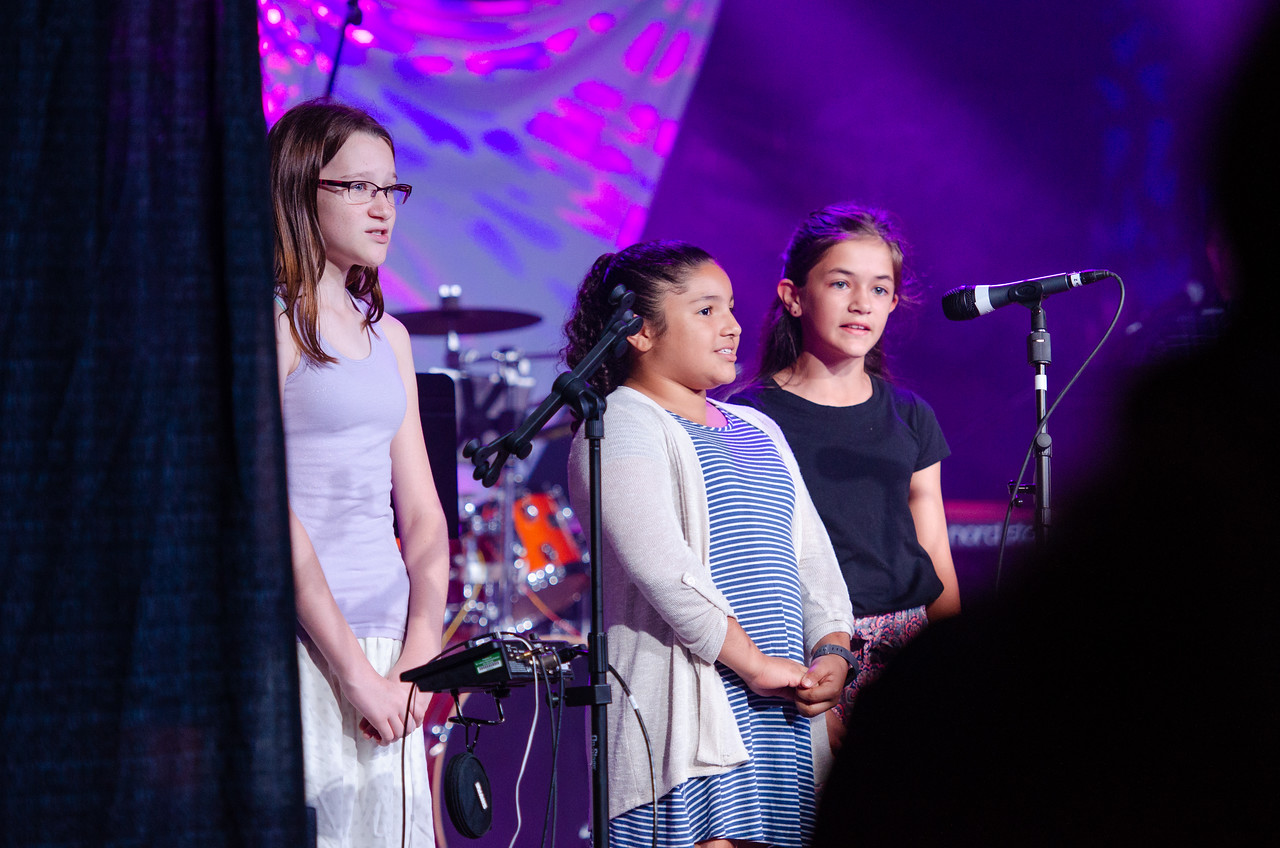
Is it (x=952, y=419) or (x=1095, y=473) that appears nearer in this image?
(x=1095, y=473)

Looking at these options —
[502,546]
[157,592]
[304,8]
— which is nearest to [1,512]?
[157,592]

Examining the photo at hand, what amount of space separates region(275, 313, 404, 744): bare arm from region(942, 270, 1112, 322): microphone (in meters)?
1.54

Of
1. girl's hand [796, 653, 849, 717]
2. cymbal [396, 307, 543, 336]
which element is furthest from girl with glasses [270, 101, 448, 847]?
cymbal [396, 307, 543, 336]

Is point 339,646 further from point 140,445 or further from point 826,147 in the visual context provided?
point 826,147

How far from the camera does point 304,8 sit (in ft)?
12.0

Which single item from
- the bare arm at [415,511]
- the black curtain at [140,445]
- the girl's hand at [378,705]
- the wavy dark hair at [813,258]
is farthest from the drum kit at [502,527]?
the black curtain at [140,445]

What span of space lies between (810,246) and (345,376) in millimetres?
1343

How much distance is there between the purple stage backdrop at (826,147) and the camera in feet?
13.4

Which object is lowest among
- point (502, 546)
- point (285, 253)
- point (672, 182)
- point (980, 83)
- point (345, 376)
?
point (502, 546)

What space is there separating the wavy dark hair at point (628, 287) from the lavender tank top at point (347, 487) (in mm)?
588

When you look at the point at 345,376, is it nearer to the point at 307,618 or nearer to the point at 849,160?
the point at 307,618

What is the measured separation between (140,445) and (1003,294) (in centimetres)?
216

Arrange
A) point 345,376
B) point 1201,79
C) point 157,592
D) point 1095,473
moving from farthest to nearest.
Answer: point 1201,79, point 345,376, point 157,592, point 1095,473

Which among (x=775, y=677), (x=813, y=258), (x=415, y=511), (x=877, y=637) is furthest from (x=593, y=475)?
(x=813, y=258)
